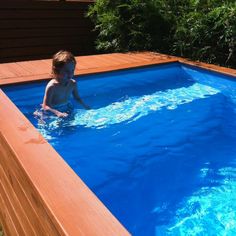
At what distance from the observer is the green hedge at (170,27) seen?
286 inches

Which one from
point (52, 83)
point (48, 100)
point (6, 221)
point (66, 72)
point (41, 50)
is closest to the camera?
point (6, 221)

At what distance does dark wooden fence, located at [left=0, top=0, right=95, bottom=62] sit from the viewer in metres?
8.29

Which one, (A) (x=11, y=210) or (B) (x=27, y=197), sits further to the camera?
(A) (x=11, y=210)

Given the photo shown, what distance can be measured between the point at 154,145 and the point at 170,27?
459 centimetres

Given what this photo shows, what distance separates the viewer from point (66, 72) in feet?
14.3

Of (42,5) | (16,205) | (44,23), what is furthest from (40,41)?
(16,205)

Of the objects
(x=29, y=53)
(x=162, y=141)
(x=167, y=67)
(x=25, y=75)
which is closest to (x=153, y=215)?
(x=162, y=141)

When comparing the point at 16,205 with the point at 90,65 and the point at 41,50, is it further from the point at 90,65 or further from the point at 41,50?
the point at 41,50

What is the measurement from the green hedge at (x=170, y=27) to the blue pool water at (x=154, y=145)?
1043mm

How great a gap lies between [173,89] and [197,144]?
6.80 feet

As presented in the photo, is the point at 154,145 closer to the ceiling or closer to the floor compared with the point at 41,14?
closer to the floor

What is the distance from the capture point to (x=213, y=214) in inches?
126

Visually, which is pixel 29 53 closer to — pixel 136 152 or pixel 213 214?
pixel 136 152

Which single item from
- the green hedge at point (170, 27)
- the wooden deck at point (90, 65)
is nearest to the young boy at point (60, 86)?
the wooden deck at point (90, 65)
